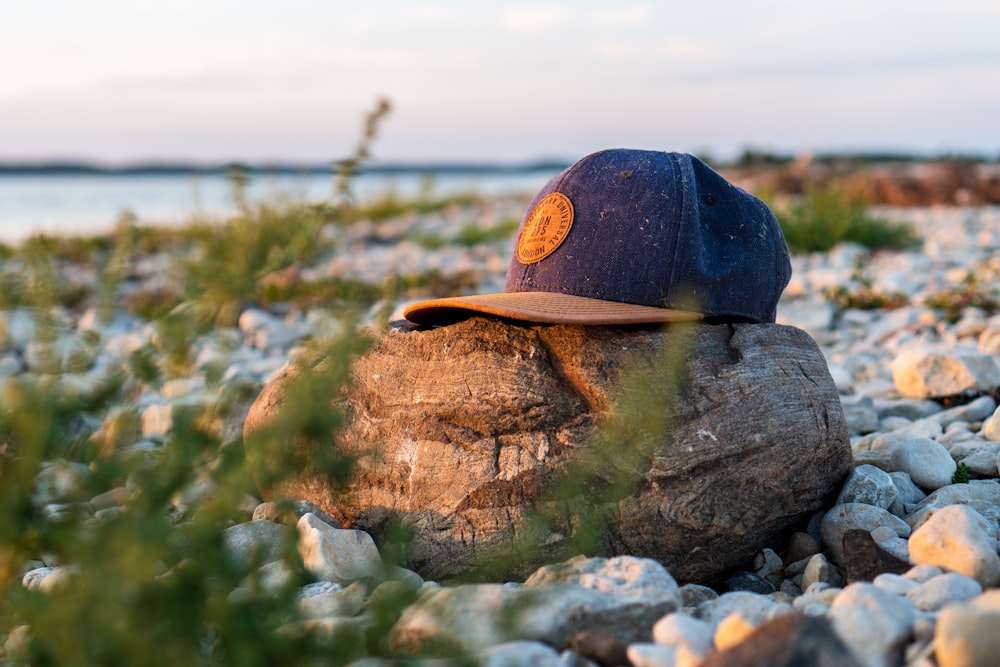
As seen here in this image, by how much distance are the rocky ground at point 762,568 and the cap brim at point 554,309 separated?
381mm

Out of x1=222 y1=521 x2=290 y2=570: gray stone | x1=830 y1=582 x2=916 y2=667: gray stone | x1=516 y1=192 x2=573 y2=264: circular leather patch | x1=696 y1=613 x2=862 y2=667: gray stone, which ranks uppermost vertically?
x1=516 y1=192 x2=573 y2=264: circular leather patch

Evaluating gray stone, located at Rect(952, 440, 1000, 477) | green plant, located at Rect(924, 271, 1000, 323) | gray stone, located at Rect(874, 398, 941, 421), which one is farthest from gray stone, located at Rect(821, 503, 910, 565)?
green plant, located at Rect(924, 271, 1000, 323)

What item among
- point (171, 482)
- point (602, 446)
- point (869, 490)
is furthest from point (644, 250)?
point (171, 482)

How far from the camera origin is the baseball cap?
2.64m

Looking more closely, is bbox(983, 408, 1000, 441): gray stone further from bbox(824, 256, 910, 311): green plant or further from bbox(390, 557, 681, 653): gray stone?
bbox(824, 256, 910, 311): green plant

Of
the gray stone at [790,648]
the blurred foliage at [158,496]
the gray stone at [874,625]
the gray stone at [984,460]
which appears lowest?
the gray stone at [984,460]

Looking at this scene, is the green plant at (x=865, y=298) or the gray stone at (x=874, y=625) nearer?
the gray stone at (x=874, y=625)

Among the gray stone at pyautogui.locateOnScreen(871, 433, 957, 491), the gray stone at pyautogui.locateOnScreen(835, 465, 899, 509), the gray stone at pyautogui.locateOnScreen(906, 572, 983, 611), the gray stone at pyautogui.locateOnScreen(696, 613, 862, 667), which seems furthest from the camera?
the gray stone at pyautogui.locateOnScreen(871, 433, 957, 491)

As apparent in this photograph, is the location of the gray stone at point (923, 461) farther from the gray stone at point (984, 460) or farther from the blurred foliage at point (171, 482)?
the blurred foliage at point (171, 482)

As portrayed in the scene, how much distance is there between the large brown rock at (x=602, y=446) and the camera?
2488 mm

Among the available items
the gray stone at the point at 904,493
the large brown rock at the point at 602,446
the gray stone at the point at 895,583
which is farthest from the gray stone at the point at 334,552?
the gray stone at the point at 904,493

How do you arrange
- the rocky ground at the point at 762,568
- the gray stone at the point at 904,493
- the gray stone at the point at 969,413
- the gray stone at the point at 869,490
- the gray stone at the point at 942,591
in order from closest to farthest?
the rocky ground at the point at 762,568
the gray stone at the point at 942,591
the gray stone at the point at 869,490
the gray stone at the point at 904,493
the gray stone at the point at 969,413

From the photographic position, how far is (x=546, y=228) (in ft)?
9.25

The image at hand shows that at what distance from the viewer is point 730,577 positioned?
2619 mm
